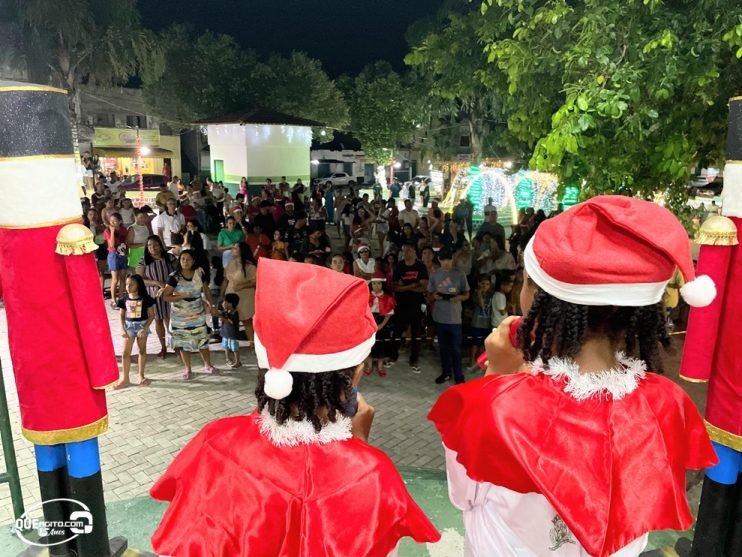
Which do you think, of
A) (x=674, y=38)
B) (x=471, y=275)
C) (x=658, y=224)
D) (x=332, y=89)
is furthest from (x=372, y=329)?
(x=332, y=89)

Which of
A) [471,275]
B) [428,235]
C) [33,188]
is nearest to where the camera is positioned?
[33,188]

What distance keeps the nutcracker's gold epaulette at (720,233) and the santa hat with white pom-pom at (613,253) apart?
1.10 metres

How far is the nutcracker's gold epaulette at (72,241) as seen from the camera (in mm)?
2727

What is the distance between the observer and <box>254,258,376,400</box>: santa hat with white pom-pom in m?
1.80

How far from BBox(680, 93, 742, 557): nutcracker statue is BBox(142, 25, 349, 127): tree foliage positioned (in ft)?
89.2

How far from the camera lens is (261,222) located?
11016 mm

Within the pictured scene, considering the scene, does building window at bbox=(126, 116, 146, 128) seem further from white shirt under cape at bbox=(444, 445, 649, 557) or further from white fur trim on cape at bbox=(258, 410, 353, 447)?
white shirt under cape at bbox=(444, 445, 649, 557)

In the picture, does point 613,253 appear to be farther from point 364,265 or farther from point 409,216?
point 409,216

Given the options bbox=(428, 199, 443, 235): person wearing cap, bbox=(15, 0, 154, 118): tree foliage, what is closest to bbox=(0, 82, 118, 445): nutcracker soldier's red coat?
bbox=(428, 199, 443, 235): person wearing cap

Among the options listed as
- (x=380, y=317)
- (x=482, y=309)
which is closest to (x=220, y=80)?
(x=380, y=317)

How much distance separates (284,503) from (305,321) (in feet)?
1.87

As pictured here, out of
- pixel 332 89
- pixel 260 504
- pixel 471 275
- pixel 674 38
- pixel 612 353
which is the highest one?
pixel 332 89

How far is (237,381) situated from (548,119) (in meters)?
4.53

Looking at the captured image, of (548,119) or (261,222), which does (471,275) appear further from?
(261,222)
